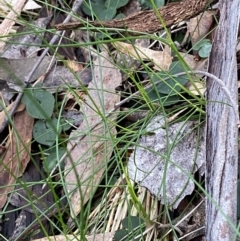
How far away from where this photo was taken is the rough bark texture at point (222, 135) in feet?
3.13

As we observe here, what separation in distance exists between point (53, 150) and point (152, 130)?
297mm

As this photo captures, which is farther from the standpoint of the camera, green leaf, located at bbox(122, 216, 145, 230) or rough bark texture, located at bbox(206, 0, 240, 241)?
green leaf, located at bbox(122, 216, 145, 230)

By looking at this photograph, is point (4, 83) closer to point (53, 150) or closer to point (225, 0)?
point (53, 150)

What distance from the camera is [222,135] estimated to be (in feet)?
3.38

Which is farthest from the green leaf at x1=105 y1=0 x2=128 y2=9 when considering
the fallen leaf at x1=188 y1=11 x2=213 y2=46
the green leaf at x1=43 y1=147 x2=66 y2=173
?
the green leaf at x1=43 y1=147 x2=66 y2=173

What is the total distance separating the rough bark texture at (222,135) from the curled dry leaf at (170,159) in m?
0.13

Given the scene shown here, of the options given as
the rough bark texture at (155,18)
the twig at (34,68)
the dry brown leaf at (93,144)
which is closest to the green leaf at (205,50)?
the rough bark texture at (155,18)

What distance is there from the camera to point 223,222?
937 mm

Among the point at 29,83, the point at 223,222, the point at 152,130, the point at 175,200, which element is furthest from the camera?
the point at 29,83

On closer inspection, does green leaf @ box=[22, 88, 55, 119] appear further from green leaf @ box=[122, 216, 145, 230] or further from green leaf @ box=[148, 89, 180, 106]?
green leaf @ box=[122, 216, 145, 230]

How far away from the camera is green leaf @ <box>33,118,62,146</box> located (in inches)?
52.6

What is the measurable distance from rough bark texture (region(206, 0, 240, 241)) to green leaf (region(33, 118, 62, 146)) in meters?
0.47

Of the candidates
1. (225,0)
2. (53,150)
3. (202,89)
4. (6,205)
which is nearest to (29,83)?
(53,150)

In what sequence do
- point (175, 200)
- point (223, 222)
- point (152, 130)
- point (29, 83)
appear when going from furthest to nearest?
1. point (29, 83)
2. point (152, 130)
3. point (175, 200)
4. point (223, 222)
